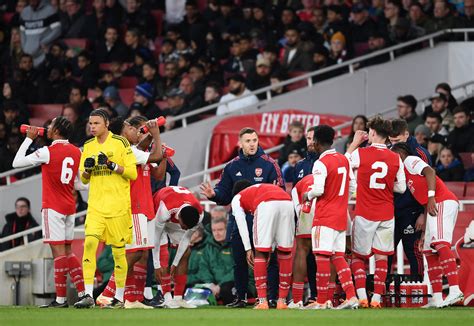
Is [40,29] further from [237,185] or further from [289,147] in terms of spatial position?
[237,185]

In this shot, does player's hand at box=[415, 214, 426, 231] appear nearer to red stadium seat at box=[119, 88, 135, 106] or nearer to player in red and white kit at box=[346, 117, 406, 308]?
player in red and white kit at box=[346, 117, 406, 308]

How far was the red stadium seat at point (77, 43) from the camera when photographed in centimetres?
2544

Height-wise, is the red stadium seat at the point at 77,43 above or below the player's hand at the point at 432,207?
above

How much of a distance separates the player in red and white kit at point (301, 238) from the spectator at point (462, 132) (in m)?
4.76

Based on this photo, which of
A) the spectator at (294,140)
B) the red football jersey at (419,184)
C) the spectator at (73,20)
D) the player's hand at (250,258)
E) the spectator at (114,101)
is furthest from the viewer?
the spectator at (73,20)

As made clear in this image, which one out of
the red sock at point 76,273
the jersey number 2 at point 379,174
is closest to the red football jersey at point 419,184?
the jersey number 2 at point 379,174

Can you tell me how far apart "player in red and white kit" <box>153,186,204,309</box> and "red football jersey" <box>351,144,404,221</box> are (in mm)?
1828

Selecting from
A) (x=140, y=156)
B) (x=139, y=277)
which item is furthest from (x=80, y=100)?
(x=140, y=156)

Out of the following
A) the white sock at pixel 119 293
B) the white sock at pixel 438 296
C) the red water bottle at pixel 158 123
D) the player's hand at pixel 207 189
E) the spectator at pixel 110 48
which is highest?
the spectator at pixel 110 48

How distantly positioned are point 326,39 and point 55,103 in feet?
15.9

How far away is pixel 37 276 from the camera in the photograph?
61.0ft

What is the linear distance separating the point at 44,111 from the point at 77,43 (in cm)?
232

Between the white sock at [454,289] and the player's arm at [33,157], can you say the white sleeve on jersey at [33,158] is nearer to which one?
the player's arm at [33,157]

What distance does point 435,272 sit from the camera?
15.2 meters
